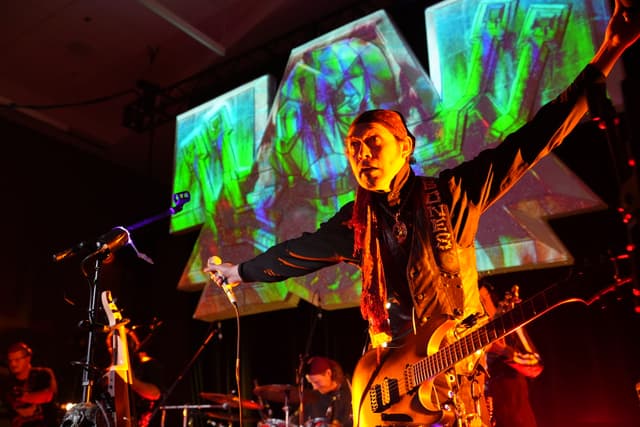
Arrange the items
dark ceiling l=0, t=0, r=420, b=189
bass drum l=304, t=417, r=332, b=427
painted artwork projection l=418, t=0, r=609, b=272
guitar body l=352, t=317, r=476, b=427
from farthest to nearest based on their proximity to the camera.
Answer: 1. dark ceiling l=0, t=0, r=420, b=189
2. bass drum l=304, t=417, r=332, b=427
3. painted artwork projection l=418, t=0, r=609, b=272
4. guitar body l=352, t=317, r=476, b=427

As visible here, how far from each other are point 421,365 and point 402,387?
4.7 inches

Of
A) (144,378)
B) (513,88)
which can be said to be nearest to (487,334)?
(513,88)

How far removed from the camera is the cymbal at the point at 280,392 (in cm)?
484

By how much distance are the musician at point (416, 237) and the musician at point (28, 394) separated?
13.3 ft

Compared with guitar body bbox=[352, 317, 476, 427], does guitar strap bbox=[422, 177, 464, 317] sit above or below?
above

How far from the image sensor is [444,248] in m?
2.11

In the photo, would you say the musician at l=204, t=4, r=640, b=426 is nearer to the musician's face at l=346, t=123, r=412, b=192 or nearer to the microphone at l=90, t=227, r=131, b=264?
the musician's face at l=346, t=123, r=412, b=192

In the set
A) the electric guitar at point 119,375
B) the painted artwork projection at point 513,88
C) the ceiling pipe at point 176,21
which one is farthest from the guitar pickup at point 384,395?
the ceiling pipe at point 176,21

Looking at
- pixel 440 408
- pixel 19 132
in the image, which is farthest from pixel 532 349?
pixel 19 132

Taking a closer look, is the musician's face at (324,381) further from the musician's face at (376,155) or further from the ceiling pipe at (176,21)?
the ceiling pipe at (176,21)

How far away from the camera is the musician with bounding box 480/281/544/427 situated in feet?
11.3

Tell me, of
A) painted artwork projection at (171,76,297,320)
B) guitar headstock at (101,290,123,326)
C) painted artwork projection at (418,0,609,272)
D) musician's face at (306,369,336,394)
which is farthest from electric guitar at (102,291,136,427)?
painted artwork projection at (418,0,609,272)

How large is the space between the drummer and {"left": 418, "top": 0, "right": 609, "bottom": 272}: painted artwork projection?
158cm

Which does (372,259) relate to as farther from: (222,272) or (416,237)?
(222,272)
